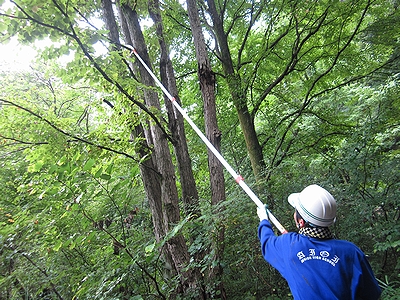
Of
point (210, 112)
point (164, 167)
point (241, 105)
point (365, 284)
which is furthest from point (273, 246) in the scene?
point (241, 105)

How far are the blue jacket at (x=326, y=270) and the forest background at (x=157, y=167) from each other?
3.42ft

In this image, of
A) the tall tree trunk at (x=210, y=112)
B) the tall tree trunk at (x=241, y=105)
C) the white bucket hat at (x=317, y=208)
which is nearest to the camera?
the white bucket hat at (x=317, y=208)

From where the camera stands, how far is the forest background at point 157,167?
2.69 m

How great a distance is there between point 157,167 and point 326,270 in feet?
9.79

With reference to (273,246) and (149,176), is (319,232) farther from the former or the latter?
(149,176)

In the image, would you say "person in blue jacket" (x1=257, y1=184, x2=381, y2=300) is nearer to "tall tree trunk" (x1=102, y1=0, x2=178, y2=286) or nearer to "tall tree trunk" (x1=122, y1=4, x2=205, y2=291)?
"tall tree trunk" (x1=122, y1=4, x2=205, y2=291)

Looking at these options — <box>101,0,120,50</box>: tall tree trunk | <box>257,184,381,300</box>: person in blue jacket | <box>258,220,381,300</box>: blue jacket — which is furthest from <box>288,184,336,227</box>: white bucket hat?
<box>101,0,120,50</box>: tall tree trunk

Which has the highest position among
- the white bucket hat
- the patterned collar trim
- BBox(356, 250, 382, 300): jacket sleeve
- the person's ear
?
the white bucket hat

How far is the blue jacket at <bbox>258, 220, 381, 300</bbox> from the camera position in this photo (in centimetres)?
143

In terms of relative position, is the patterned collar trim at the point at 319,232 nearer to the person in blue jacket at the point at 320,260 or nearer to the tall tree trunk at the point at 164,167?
the person in blue jacket at the point at 320,260

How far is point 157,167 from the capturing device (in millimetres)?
4027

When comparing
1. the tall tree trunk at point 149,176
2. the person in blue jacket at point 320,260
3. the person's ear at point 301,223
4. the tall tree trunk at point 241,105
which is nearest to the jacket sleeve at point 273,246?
the person in blue jacket at point 320,260

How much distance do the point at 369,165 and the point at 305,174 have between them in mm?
980

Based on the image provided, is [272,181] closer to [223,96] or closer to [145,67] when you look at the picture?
[145,67]
